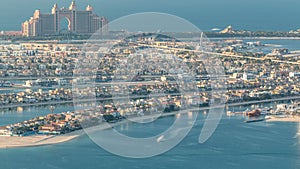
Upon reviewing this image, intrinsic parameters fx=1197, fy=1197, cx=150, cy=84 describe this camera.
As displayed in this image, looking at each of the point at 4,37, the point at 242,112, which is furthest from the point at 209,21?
the point at 242,112

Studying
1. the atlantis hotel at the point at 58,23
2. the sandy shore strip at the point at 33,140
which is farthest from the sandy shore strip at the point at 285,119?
the atlantis hotel at the point at 58,23

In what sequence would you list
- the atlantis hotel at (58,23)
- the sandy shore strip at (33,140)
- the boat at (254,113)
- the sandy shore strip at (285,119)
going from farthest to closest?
1. the atlantis hotel at (58,23)
2. the boat at (254,113)
3. the sandy shore strip at (285,119)
4. the sandy shore strip at (33,140)

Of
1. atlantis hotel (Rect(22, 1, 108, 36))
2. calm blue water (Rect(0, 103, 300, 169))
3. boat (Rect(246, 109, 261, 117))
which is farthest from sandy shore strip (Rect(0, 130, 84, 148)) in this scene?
atlantis hotel (Rect(22, 1, 108, 36))

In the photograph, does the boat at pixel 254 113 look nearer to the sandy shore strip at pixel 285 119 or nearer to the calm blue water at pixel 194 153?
the sandy shore strip at pixel 285 119

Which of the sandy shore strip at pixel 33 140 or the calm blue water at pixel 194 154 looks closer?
the calm blue water at pixel 194 154

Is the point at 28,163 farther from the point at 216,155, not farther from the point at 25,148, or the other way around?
the point at 216,155

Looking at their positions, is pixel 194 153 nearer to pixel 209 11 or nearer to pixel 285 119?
pixel 285 119

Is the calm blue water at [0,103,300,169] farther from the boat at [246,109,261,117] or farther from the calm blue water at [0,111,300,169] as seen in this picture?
the boat at [246,109,261,117]
